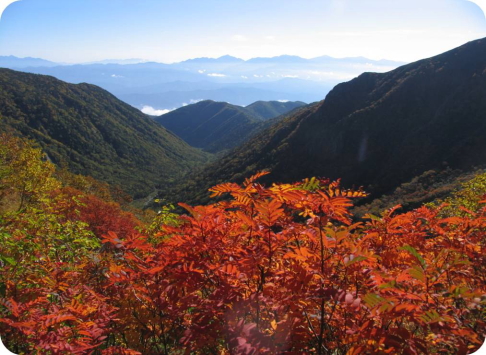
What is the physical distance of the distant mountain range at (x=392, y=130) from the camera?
42.9 meters

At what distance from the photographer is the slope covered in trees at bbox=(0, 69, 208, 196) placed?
10875 cm

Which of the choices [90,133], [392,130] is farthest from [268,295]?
[90,133]

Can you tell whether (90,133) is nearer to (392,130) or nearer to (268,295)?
(392,130)

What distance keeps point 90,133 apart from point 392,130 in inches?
4966

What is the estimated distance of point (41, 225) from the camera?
Answer: 14.1 feet

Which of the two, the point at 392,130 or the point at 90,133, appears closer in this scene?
the point at 392,130

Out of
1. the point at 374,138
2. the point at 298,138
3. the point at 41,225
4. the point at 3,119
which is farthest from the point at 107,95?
the point at 41,225

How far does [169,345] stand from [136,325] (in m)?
0.39

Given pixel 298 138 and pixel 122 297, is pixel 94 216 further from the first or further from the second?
pixel 298 138

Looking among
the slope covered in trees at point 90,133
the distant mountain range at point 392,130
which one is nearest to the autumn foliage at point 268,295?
the distant mountain range at point 392,130

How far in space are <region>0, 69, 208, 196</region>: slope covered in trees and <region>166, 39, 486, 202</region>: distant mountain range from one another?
204 ft

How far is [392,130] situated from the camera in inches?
2009

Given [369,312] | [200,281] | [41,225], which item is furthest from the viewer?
[41,225]

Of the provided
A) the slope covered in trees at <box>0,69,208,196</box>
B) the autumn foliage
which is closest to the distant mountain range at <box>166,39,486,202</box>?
the autumn foliage
